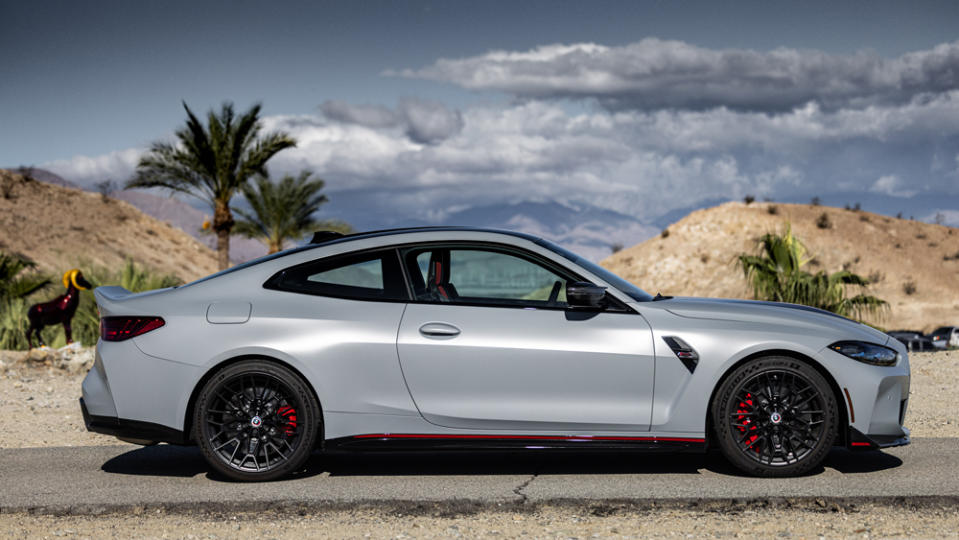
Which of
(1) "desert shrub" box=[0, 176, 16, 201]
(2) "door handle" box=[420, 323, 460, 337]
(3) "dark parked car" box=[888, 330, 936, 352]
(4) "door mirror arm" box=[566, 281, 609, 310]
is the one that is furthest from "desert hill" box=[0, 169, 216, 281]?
(4) "door mirror arm" box=[566, 281, 609, 310]

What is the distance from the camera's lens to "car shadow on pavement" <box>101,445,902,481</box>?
6.30 m

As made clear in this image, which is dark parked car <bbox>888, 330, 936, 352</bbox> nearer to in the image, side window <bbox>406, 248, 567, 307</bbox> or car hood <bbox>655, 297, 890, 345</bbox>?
car hood <bbox>655, 297, 890, 345</bbox>

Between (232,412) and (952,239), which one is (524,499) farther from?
(952,239)

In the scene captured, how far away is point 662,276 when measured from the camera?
245 feet

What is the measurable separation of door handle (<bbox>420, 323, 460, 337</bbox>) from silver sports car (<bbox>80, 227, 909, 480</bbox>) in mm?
11

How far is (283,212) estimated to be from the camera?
41.5 meters

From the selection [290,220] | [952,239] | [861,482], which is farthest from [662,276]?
[861,482]

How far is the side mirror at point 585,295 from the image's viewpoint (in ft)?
18.6

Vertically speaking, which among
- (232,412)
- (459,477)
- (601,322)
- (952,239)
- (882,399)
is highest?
(952,239)

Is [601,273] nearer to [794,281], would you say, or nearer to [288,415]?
[288,415]

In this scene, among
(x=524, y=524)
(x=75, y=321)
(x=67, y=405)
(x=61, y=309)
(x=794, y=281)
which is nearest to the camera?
(x=524, y=524)

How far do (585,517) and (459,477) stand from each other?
1.28m

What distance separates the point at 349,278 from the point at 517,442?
5.15 ft

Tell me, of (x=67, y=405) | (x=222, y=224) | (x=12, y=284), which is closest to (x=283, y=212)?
(x=222, y=224)
